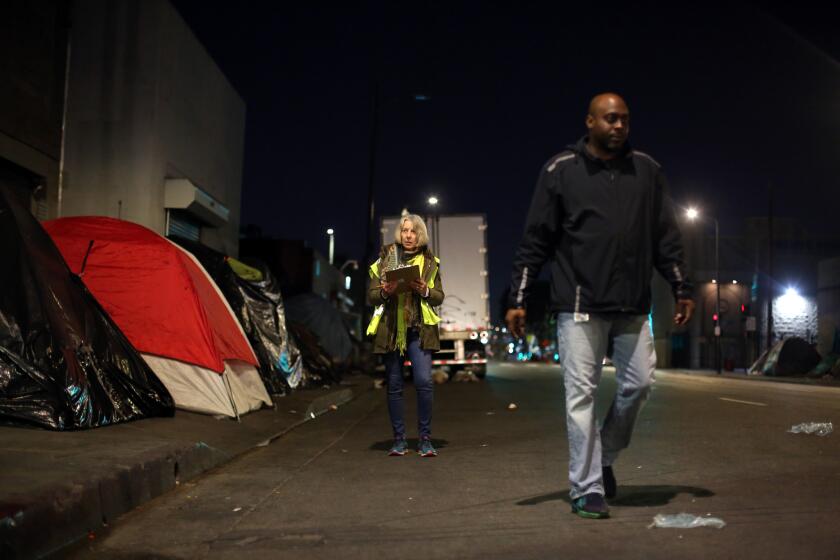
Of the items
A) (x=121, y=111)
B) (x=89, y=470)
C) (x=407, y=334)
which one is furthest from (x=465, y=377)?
(x=89, y=470)

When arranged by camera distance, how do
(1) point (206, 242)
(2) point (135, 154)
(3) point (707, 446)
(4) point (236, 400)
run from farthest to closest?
(1) point (206, 242) < (2) point (135, 154) < (4) point (236, 400) < (3) point (707, 446)

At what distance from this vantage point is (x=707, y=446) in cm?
654

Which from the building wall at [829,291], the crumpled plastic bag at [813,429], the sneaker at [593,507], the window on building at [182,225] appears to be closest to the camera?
the sneaker at [593,507]

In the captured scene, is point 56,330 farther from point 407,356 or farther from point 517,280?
point 517,280

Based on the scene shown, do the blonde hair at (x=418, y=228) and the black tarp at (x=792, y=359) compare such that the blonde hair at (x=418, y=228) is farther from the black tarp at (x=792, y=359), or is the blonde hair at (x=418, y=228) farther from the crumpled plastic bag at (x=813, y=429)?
the black tarp at (x=792, y=359)

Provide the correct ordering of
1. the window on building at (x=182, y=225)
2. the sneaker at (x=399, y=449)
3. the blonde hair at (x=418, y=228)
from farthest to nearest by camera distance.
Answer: the window on building at (x=182, y=225) → the blonde hair at (x=418, y=228) → the sneaker at (x=399, y=449)

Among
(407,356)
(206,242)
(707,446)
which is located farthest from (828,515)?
(206,242)

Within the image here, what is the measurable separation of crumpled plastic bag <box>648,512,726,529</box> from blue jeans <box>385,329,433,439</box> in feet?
9.23

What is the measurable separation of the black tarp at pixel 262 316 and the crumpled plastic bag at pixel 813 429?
24.2ft

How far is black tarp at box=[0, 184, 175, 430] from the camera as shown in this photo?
629 centimetres

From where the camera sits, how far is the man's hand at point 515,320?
14.3 feet

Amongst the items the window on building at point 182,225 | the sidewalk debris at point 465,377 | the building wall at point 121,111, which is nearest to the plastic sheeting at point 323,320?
the sidewalk debris at point 465,377

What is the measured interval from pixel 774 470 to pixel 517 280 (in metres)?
2.39

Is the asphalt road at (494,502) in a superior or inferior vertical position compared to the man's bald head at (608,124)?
inferior
